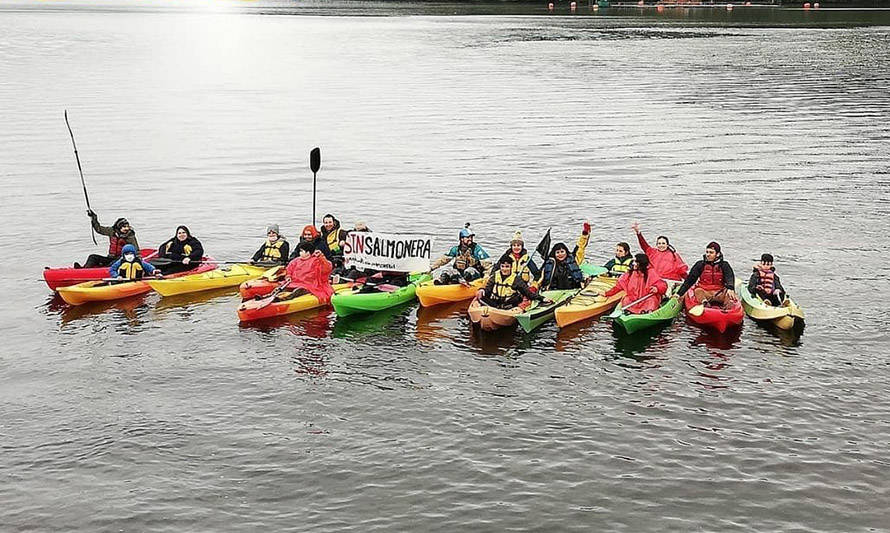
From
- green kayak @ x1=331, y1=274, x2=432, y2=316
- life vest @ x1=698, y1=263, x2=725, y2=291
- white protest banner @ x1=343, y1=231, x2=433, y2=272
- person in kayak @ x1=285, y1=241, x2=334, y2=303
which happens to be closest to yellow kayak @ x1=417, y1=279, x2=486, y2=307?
green kayak @ x1=331, y1=274, x2=432, y2=316

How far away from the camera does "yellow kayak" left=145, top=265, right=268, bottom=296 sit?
30.2 m

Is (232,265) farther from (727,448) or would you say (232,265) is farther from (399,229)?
(727,448)

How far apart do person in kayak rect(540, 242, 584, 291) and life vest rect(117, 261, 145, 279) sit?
1214 centimetres

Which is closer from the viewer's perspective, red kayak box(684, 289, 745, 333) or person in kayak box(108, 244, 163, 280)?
red kayak box(684, 289, 745, 333)

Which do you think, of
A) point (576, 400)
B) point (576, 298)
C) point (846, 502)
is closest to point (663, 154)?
point (576, 298)

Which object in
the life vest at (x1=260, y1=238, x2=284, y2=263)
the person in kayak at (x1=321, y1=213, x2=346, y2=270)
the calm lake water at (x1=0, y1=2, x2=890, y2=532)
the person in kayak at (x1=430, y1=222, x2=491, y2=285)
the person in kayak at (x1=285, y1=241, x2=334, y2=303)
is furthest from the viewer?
the life vest at (x1=260, y1=238, x2=284, y2=263)

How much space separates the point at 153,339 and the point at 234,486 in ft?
30.3

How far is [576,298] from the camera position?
28.1m

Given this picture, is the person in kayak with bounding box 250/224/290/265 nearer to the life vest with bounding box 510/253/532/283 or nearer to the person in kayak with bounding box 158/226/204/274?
the person in kayak with bounding box 158/226/204/274

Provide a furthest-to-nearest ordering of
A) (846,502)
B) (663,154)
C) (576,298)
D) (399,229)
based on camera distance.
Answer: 1. (663,154)
2. (399,229)
3. (576,298)
4. (846,502)

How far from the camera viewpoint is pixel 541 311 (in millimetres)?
26938

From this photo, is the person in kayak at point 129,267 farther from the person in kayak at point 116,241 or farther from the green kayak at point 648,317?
the green kayak at point 648,317

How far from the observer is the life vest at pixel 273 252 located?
105ft

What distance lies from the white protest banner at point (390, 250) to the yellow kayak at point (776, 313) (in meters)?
9.15
